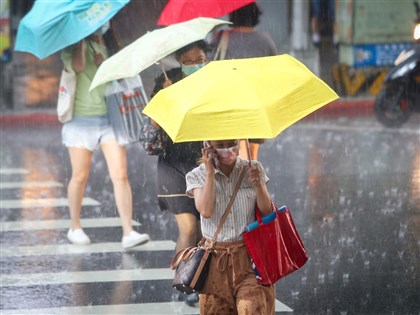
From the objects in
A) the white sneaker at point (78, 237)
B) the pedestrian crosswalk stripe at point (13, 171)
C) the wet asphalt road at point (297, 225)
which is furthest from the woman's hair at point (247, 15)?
the pedestrian crosswalk stripe at point (13, 171)

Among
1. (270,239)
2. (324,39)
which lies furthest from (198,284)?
(324,39)

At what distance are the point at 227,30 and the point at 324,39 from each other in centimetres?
1426

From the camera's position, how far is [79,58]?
31.7 ft

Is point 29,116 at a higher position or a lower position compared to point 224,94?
lower

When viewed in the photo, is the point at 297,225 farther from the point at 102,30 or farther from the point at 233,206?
the point at 233,206

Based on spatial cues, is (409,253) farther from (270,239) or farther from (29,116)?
(29,116)

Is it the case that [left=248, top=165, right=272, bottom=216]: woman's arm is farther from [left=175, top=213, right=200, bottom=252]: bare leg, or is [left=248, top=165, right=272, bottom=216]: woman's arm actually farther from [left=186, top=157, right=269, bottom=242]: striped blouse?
[left=175, top=213, right=200, bottom=252]: bare leg

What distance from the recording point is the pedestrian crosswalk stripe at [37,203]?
12297 millimetres

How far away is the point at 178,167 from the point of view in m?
7.68

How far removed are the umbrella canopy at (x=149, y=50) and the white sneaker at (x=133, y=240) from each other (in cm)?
257

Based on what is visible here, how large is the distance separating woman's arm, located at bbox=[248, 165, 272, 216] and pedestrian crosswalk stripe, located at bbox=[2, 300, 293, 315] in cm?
222

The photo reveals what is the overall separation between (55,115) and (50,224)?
9642mm

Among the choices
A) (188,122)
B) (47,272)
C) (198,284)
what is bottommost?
(47,272)

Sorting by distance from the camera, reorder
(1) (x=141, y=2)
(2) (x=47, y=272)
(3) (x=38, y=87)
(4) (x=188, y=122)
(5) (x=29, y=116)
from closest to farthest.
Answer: (4) (x=188, y=122) < (2) (x=47, y=272) < (1) (x=141, y=2) < (5) (x=29, y=116) < (3) (x=38, y=87)
